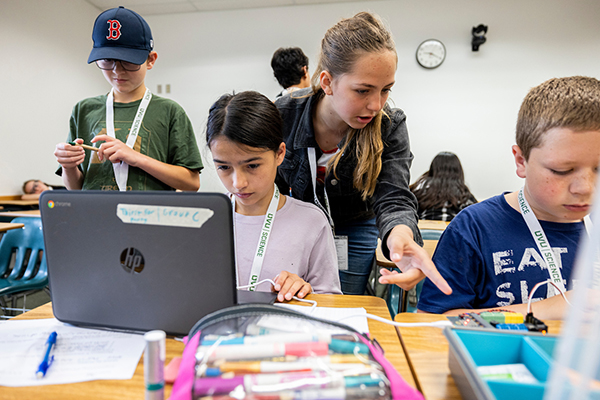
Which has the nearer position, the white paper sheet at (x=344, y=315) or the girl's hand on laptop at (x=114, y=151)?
the white paper sheet at (x=344, y=315)

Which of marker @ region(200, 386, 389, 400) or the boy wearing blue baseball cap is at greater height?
the boy wearing blue baseball cap

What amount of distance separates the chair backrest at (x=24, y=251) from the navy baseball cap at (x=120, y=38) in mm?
1334

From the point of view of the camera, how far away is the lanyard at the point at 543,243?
994mm

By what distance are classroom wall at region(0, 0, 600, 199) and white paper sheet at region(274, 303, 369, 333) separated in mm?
3733

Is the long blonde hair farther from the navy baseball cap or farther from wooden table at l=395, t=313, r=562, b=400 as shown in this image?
the navy baseball cap

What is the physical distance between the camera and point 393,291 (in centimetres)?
195

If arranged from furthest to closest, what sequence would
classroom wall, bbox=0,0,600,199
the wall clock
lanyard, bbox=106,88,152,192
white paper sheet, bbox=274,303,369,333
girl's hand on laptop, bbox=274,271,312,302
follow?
the wall clock, classroom wall, bbox=0,0,600,199, lanyard, bbox=106,88,152,192, girl's hand on laptop, bbox=274,271,312,302, white paper sheet, bbox=274,303,369,333

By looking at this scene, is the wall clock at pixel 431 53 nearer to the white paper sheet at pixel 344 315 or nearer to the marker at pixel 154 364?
the white paper sheet at pixel 344 315

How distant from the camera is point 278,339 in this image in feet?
1.68

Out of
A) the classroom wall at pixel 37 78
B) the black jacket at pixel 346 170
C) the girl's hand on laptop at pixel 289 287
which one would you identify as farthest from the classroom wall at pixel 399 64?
the girl's hand on laptop at pixel 289 287

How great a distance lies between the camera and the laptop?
0.61 metres

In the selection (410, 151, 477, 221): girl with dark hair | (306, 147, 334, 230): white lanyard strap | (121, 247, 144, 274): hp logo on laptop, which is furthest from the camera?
(410, 151, 477, 221): girl with dark hair

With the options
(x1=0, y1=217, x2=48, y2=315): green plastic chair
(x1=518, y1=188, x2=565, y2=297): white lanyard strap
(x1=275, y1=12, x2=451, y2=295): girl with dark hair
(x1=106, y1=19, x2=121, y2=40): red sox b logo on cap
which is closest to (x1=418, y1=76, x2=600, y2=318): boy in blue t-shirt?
(x1=518, y1=188, x2=565, y2=297): white lanyard strap

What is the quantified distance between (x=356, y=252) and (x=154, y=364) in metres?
1.14
